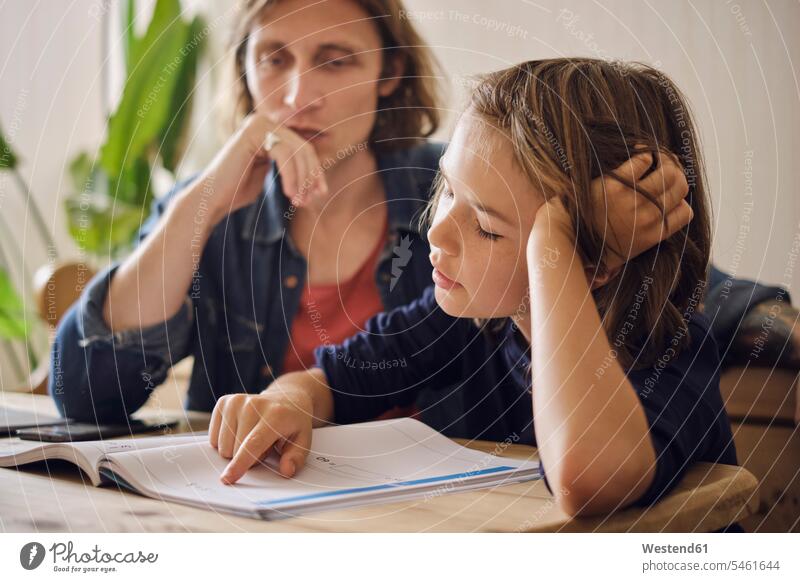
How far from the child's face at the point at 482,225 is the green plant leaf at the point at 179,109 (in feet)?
1.69

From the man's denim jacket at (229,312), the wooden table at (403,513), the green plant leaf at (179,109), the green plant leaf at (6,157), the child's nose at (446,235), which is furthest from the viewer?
the green plant leaf at (179,109)

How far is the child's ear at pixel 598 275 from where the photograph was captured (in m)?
0.41

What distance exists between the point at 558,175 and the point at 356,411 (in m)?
0.20

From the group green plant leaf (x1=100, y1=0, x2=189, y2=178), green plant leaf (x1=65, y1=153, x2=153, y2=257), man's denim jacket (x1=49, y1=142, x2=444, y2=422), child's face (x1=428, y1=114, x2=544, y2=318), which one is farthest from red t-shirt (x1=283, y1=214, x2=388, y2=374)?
green plant leaf (x1=65, y1=153, x2=153, y2=257)

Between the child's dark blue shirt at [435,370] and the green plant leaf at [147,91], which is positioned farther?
the green plant leaf at [147,91]

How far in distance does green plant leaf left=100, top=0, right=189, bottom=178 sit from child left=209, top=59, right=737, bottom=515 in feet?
1.41

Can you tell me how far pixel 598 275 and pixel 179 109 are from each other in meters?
0.67

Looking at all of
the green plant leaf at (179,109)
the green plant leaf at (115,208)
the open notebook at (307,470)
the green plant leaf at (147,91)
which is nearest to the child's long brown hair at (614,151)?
the open notebook at (307,470)

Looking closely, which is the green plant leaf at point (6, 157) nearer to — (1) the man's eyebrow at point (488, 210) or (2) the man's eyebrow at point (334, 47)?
(2) the man's eyebrow at point (334, 47)

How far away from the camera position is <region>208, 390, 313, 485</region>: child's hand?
0.38m

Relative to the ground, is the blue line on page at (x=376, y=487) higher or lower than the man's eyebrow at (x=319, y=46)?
lower

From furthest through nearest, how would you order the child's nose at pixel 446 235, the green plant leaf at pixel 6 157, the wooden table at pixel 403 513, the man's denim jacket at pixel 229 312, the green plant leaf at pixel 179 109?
1. the green plant leaf at pixel 179 109
2. the green plant leaf at pixel 6 157
3. the man's denim jacket at pixel 229 312
4. the child's nose at pixel 446 235
5. the wooden table at pixel 403 513

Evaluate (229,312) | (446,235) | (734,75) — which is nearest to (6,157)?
(229,312)
